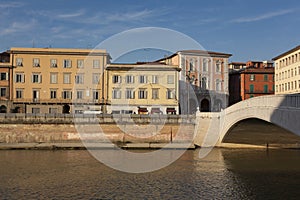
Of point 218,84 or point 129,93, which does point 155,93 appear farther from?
point 218,84

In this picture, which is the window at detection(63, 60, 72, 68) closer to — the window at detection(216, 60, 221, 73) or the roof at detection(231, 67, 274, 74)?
the window at detection(216, 60, 221, 73)

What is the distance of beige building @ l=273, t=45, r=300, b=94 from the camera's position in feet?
156

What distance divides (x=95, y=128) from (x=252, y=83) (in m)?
29.1

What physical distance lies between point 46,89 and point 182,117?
1814 cm

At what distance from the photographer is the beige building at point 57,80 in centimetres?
4603

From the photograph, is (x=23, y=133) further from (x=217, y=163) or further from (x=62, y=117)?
(x=217, y=163)

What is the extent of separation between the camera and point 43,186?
711 inches

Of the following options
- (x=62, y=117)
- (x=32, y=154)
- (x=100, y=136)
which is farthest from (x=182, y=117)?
(x=32, y=154)

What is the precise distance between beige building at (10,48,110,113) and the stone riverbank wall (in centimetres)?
1076

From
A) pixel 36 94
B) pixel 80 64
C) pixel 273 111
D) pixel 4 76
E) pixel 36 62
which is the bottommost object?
pixel 273 111

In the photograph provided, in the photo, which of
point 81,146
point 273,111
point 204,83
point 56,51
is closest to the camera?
point 273,111

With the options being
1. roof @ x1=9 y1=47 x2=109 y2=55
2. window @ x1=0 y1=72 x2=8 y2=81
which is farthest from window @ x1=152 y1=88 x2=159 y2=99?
window @ x1=0 y1=72 x2=8 y2=81

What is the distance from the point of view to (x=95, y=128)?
35312 millimetres

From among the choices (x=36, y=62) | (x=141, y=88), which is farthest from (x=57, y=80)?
(x=141, y=88)
